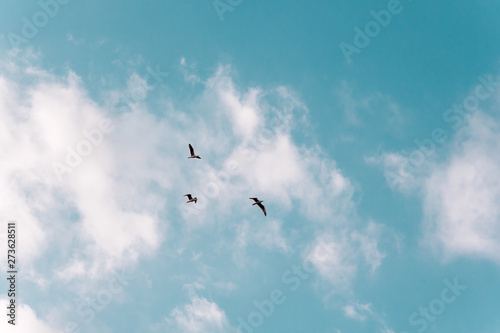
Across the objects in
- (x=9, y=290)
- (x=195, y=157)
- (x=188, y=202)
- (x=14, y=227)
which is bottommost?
(x=9, y=290)

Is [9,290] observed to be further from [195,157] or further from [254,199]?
[254,199]

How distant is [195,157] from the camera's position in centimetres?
4016

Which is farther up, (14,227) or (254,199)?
(254,199)

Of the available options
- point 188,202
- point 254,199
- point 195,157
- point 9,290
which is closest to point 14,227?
point 9,290

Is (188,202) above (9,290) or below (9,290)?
above

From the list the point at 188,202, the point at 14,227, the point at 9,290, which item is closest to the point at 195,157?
the point at 188,202

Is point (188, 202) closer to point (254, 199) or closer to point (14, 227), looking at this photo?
point (254, 199)

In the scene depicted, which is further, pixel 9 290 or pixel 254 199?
pixel 254 199

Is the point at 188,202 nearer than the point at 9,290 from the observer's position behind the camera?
No

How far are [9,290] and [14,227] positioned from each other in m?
6.79

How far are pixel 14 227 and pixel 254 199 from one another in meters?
31.3

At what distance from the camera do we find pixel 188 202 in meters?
40.4

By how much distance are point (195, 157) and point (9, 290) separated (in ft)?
88.6

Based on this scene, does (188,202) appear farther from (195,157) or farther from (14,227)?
(14,227)
